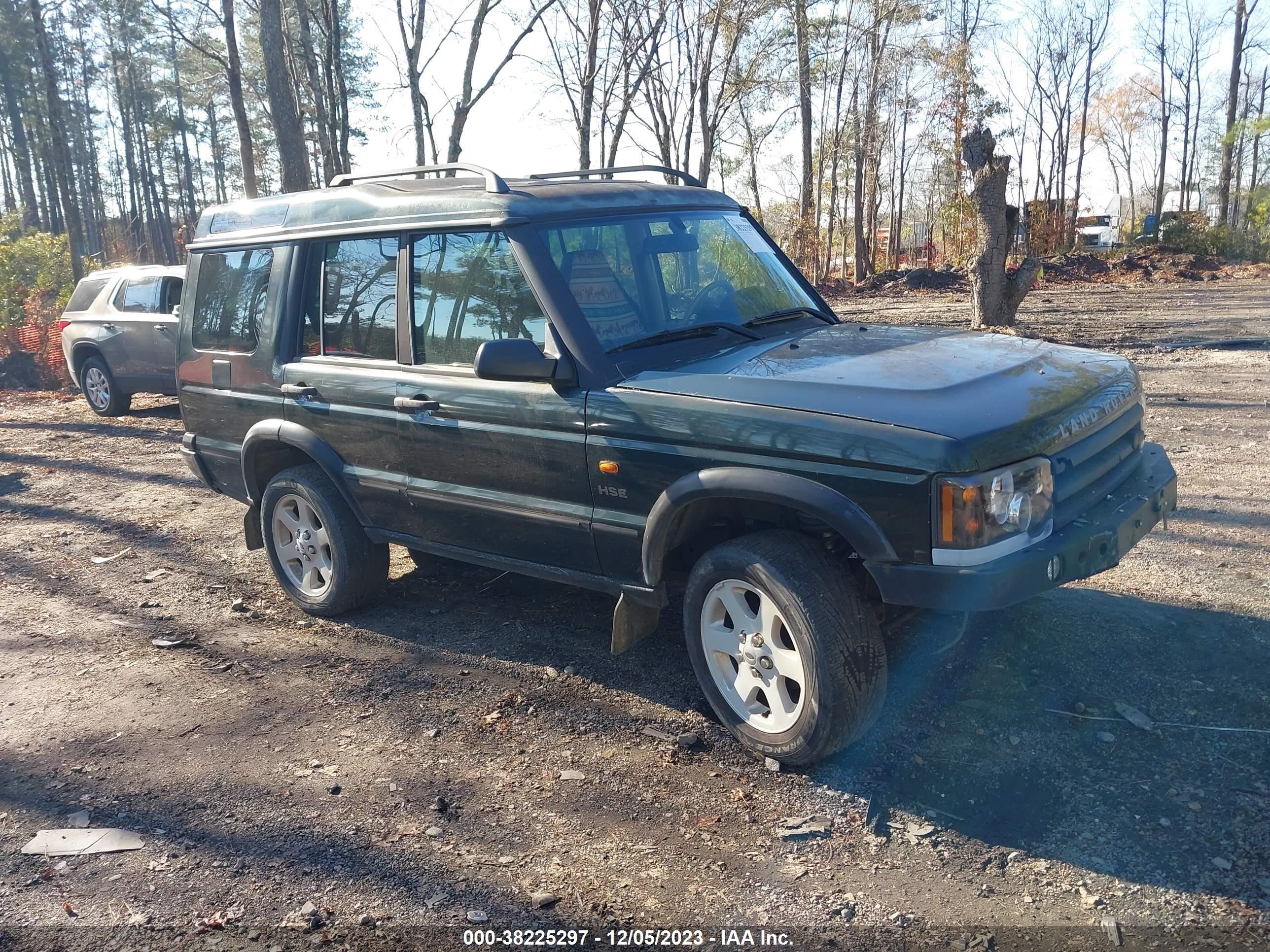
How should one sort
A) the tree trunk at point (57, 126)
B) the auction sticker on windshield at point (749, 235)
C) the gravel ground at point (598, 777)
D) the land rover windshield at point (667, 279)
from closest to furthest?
the gravel ground at point (598, 777) → the land rover windshield at point (667, 279) → the auction sticker on windshield at point (749, 235) → the tree trunk at point (57, 126)

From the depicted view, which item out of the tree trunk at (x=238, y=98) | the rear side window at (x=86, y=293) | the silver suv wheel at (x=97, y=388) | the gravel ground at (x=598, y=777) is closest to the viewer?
the gravel ground at (x=598, y=777)

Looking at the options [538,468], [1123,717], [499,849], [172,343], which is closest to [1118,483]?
[1123,717]

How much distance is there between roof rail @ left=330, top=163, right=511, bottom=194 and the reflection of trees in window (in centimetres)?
41

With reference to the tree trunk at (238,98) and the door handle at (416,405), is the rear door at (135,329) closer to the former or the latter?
the door handle at (416,405)

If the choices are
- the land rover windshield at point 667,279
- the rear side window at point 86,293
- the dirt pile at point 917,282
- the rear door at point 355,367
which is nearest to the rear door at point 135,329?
the rear side window at point 86,293

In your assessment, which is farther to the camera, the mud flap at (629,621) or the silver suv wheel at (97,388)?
the silver suv wheel at (97,388)

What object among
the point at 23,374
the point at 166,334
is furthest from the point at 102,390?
the point at 23,374

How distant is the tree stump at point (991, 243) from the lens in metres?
13.7

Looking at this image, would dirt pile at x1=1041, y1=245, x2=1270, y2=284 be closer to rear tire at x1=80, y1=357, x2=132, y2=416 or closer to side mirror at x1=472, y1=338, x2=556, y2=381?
rear tire at x1=80, y1=357, x2=132, y2=416

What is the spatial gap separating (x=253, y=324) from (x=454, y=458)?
1784 mm

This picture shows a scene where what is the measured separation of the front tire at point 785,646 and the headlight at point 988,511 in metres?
0.43

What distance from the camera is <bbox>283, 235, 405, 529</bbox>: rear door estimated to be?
15.1 ft

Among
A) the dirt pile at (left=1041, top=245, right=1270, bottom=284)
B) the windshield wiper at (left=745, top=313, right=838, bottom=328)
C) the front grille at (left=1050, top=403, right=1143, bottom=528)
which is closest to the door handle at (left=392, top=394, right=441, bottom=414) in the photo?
the windshield wiper at (left=745, top=313, right=838, bottom=328)

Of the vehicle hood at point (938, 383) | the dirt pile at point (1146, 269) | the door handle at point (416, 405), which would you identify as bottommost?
the dirt pile at point (1146, 269)
